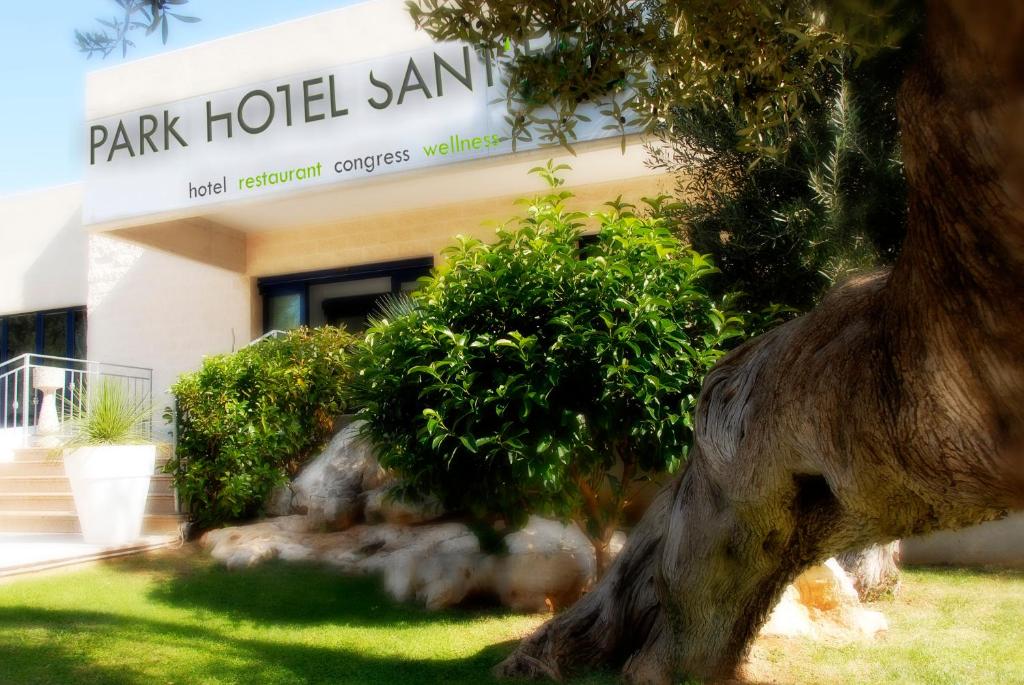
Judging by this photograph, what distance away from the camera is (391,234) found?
41.3 ft

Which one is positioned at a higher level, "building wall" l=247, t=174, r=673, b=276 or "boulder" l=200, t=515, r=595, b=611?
"building wall" l=247, t=174, r=673, b=276

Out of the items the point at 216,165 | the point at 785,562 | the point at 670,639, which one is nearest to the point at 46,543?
the point at 216,165

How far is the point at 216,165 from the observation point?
431 inches

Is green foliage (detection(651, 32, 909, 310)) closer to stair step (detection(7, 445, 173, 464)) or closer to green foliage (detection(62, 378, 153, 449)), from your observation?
green foliage (detection(62, 378, 153, 449))

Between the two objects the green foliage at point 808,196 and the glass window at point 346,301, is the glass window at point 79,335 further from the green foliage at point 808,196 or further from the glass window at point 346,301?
the green foliage at point 808,196

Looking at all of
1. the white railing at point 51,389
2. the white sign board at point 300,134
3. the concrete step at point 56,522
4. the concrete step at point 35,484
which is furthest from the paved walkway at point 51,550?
the white sign board at point 300,134

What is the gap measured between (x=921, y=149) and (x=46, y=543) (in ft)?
30.8

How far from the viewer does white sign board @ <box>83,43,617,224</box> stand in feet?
32.4

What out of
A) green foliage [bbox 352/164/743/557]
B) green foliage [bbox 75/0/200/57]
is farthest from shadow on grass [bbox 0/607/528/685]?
green foliage [bbox 75/0/200/57]

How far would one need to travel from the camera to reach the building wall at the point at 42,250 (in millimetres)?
15992

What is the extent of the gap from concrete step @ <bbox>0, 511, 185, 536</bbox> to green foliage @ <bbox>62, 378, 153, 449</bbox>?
924 millimetres

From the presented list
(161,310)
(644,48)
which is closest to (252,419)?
(161,310)

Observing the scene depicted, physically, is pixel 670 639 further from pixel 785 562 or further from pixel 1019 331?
pixel 1019 331

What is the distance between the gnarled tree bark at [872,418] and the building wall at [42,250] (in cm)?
1397
